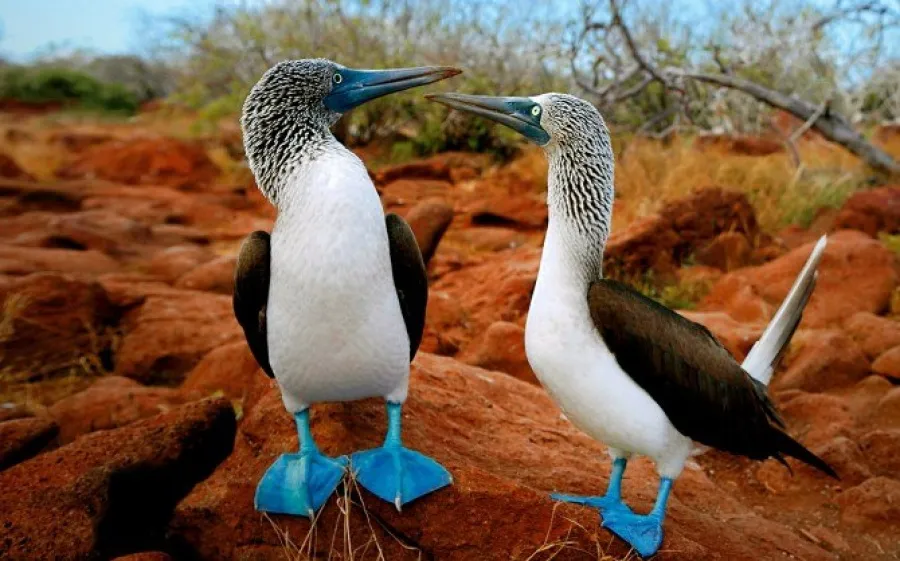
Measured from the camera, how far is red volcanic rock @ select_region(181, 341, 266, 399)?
4703mm

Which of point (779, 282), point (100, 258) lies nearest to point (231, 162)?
point (100, 258)

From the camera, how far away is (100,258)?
306 inches

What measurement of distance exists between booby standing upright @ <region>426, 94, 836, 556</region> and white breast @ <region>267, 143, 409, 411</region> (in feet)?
1.39

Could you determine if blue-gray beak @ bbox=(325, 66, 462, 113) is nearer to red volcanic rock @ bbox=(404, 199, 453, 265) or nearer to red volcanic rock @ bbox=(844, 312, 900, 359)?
red volcanic rock @ bbox=(404, 199, 453, 265)

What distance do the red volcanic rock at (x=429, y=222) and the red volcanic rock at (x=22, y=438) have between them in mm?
3550

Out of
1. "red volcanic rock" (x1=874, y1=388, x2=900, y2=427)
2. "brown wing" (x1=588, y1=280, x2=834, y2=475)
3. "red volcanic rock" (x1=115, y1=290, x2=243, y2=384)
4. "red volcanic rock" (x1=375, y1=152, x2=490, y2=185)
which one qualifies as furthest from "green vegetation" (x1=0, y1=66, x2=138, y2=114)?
"brown wing" (x1=588, y1=280, x2=834, y2=475)

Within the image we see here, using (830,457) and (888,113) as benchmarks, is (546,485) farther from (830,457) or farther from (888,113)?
(888,113)

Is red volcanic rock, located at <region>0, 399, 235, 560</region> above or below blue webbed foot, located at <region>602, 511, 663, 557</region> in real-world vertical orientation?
below

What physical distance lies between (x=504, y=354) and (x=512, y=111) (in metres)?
2.57

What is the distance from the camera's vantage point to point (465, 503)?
253cm

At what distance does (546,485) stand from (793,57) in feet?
32.7

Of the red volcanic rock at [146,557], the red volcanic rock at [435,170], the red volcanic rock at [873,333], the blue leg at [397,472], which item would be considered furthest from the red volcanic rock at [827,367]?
the red volcanic rock at [435,170]

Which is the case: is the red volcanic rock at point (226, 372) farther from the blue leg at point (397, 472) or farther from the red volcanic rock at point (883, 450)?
the red volcanic rock at point (883, 450)

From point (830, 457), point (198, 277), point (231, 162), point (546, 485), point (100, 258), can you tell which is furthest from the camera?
point (231, 162)
